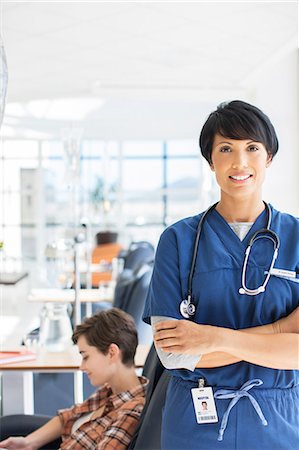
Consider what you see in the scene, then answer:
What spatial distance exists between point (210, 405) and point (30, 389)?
1.68 metres

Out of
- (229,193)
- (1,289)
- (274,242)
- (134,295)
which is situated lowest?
(1,289)

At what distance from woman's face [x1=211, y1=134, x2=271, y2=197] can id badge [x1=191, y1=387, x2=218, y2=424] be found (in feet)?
1.56

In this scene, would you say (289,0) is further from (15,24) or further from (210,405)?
(210,405)

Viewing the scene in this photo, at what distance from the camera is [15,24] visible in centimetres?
427

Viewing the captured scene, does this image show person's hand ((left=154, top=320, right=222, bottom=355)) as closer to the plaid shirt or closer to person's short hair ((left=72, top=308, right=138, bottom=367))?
the plaid shirt

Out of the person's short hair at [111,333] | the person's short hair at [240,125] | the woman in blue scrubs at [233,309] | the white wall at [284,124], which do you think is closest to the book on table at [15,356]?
the person's short hair at [111,333]

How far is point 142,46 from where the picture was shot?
4.99 meters

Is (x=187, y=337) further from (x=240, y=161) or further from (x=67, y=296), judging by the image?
(x=67, y=296)

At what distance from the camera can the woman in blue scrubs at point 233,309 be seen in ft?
5.53

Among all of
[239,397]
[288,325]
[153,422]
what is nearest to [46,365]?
[153,422]

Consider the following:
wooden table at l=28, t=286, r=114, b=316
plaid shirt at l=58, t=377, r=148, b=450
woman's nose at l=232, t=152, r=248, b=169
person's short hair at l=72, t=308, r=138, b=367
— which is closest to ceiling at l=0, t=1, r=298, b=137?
wooden table at l=28, t=286, r=114, b=316

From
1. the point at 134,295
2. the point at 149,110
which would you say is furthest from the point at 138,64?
the point at 149,110

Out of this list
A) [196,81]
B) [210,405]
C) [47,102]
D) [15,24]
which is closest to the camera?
[210,405]

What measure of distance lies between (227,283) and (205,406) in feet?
0.97
